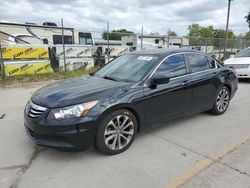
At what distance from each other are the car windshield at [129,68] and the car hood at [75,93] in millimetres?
272

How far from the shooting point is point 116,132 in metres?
3.47

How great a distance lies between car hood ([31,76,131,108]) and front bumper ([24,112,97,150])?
24 cm

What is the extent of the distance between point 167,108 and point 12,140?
2.67 m

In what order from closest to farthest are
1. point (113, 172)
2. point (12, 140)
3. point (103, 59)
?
point (113, 172), point (12, 140), point (103, 59)

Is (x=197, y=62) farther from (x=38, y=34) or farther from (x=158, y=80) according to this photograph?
(x=38, y=34)

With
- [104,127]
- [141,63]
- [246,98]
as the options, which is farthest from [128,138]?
[246,98]

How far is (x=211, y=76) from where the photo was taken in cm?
488

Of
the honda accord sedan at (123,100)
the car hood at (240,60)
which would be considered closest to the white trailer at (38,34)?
the car hood at (240,60)

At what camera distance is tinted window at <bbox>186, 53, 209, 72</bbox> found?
4605 mm

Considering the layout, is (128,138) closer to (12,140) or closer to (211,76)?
(12,140)

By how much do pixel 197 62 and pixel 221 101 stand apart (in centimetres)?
116

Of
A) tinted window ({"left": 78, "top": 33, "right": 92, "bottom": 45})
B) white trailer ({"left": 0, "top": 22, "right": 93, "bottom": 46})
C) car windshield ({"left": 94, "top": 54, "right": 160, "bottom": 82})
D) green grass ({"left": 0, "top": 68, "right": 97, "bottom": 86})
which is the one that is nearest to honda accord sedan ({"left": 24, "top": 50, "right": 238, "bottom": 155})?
car windshield ({"left": 94, "top": 54, "right": 160, "bottom": 82})

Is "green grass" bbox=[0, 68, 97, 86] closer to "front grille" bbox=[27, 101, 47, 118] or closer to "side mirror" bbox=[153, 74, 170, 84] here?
"front grille" bbox=[27, 101, 47, 118]

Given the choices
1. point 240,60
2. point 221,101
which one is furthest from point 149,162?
point 240,60
